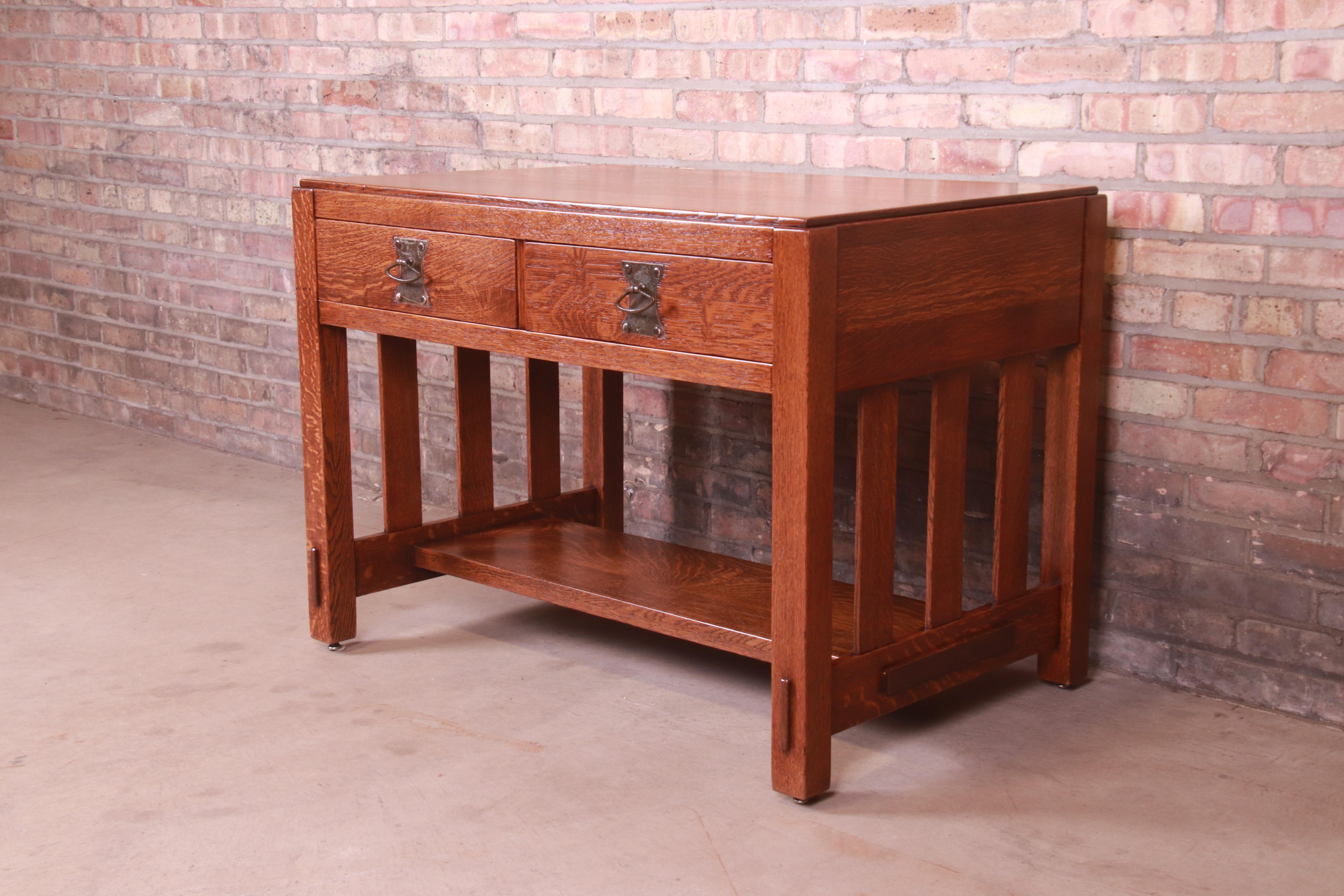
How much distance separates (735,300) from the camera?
205 cm

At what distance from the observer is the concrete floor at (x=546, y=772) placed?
1.94m

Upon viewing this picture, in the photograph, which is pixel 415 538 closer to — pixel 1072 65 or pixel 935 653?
pixel 935 653

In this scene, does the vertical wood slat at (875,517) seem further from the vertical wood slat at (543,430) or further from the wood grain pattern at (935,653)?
the vertical wood slat at (543,430)

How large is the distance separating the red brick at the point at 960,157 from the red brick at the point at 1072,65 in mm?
128

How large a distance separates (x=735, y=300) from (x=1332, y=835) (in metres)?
1.11

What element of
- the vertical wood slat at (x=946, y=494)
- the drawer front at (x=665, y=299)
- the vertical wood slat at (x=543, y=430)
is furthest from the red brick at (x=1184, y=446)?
the vertical wood slat at (x=543, y=430)

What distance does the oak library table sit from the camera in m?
2.05

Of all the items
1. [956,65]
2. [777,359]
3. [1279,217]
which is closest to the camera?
[777,359]

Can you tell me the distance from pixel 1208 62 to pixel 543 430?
149 centimetres

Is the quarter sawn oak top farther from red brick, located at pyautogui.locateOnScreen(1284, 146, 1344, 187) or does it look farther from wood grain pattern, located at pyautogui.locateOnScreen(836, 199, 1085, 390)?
red brick, located at pyautogui.locateOnScreen(1284, 146, 1344, 187)

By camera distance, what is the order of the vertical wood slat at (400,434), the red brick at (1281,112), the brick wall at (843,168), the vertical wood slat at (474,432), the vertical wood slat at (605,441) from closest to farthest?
the red brick at (1281,112) → the brick wall at (843,168) → the vertical wood slat at (400,434) → the vertical wood slat at (474,432) → the vertical wood slat at (605,441)

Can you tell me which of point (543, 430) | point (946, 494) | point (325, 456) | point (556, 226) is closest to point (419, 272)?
point (556, 226)

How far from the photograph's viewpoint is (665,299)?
7.02 feet

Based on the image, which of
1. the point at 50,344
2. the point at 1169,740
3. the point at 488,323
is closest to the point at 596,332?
the point at 488,323
